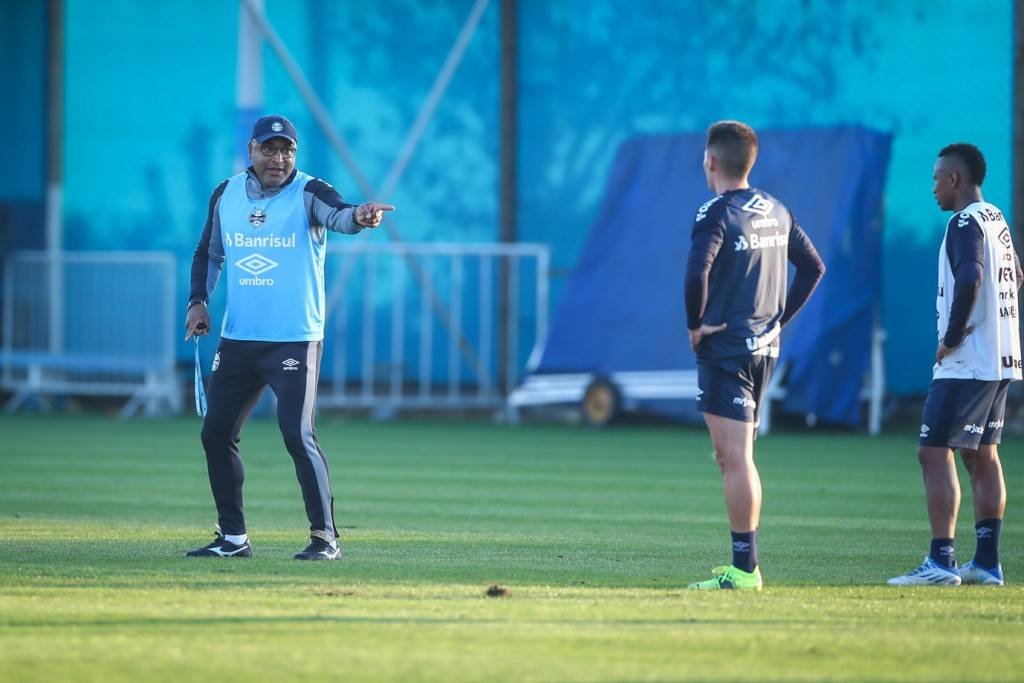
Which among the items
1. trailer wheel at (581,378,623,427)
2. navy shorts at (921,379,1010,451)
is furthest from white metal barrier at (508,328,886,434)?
navy shorts at (921,379,1010,451)

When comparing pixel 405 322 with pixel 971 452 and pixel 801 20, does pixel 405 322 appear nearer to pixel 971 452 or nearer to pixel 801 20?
pixel 801 20

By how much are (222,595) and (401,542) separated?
8.11 feet

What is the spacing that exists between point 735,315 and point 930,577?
173 centimetres

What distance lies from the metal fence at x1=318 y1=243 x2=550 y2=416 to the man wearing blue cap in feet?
50.1

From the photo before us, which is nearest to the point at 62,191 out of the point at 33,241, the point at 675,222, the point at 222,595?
the point at 33,241

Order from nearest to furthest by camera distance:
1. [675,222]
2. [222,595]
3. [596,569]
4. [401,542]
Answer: [222,595] → [596,569] → [401,542] → [675,222]

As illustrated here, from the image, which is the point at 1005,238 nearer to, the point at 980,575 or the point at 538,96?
the point at 980,575

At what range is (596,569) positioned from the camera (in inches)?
356

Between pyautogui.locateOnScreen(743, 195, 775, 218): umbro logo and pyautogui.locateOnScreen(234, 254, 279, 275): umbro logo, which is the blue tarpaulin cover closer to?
pyautogui.locateOnScreen(234, 254, 279, 275): umbro logo

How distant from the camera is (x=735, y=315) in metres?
8.37

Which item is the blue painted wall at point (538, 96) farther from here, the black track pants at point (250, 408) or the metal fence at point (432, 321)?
the black track pants at point (250, 408)

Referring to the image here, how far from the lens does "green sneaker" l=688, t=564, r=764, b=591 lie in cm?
820

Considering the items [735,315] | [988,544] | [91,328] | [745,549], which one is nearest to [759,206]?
[735,315]

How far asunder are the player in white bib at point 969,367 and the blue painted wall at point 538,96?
45.8 feet
